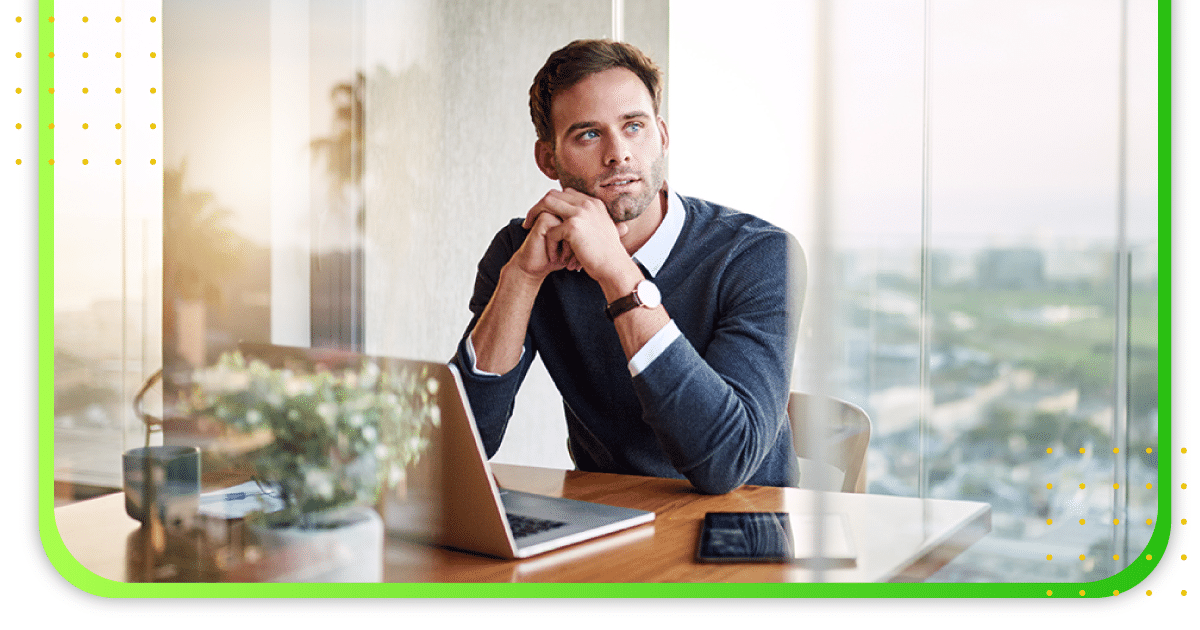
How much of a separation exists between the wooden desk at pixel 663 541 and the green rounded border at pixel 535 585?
0.01m

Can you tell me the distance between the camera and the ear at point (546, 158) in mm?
1279

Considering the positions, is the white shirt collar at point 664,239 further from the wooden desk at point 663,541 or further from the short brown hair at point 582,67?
the wooden desk at point 663,541

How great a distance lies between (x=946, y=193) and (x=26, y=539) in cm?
100

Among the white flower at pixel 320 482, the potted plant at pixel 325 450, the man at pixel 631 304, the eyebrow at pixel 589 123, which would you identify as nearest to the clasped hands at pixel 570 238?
the man at pixel 631 304

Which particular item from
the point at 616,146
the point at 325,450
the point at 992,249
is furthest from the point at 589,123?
the point at 325,450

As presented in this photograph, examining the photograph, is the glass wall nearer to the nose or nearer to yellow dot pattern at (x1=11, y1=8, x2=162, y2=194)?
the nose

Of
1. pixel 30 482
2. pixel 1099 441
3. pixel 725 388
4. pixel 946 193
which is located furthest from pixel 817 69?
pixel 30 482

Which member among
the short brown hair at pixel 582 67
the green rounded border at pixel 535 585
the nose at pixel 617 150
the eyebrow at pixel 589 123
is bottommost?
the green rounded border at pixel 535 585

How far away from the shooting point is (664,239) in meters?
1.23

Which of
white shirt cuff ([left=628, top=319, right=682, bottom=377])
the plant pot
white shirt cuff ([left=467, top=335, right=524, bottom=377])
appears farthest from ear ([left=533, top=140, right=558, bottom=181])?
the plant pot

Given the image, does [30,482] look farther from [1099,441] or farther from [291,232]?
[1099,441]

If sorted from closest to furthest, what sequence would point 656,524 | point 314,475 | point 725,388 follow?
point 314,475 < point 656,524 < point 725,388

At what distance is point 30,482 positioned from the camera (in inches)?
36.7

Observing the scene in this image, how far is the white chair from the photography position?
2.91 feet
